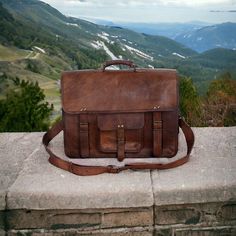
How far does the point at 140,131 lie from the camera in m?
2.38

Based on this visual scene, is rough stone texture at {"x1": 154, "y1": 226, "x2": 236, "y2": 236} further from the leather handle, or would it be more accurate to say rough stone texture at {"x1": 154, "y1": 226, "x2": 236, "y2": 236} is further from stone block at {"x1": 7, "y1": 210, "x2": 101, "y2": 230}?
the leather handle

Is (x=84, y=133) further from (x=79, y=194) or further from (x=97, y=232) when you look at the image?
(x=97, y=232)

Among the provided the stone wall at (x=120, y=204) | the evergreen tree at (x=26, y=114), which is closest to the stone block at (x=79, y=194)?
the stone wall at (x=120, y=204)

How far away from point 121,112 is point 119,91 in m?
0.13

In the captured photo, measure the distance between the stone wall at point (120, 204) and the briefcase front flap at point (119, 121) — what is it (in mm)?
291

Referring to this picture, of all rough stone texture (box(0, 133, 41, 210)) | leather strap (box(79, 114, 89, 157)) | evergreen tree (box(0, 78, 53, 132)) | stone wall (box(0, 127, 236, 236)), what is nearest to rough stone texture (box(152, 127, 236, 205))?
stone wall (box(0, 127, 236, 236))

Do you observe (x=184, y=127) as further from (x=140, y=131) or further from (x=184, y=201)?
(x=184, y=201)

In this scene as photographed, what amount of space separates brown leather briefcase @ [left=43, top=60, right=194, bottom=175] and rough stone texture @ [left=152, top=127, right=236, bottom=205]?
95 millimetres

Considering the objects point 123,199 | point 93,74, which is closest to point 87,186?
point 123,199

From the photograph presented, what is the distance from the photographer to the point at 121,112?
7.66 ft

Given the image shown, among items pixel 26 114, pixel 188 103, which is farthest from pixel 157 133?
pixel 188 103

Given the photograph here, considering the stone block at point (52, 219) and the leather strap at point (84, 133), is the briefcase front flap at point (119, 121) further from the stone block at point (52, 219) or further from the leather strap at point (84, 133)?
the stone block at point (52, 219)

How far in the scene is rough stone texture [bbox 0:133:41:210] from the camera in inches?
Answer: 86.4

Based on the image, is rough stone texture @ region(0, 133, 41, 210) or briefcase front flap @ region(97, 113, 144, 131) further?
briefcase front flap @ region(97, 113, 144, 131)
